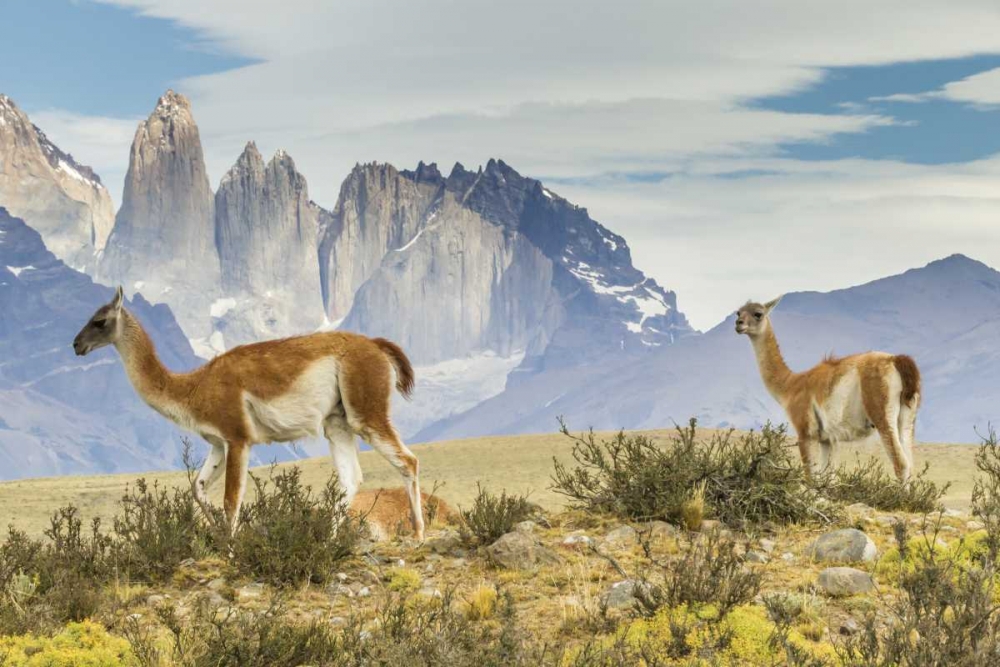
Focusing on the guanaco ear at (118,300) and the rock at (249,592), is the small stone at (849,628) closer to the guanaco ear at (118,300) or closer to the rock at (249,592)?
the rock at (249,592)

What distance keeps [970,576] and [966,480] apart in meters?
41.9

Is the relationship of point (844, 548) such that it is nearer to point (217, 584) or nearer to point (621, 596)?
point (621, 596)

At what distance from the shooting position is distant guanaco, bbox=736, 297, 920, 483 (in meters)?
16.2

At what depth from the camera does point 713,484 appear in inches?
507

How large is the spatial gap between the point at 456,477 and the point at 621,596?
41.8 metres

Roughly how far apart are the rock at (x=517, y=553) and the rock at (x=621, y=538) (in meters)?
0.80

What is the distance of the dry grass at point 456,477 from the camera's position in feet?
139

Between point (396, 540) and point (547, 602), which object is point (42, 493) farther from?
point (547, 602)

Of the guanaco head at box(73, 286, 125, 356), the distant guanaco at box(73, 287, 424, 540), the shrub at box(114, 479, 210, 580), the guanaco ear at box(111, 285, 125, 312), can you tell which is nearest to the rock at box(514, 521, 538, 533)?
the distant guanaco at box(73, 287, 424, 540)

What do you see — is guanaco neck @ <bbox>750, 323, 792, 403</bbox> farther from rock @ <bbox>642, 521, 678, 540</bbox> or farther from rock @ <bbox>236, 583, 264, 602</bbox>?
rock @ <bbox>236, 583, 264, 602</bbox>

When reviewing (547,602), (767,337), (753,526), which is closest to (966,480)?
(767,337)

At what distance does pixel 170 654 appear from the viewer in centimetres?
909

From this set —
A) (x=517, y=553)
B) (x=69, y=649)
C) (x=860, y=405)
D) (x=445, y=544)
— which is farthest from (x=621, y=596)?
(x=860, y=405)

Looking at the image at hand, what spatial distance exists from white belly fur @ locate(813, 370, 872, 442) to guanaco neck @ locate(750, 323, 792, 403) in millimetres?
1642
